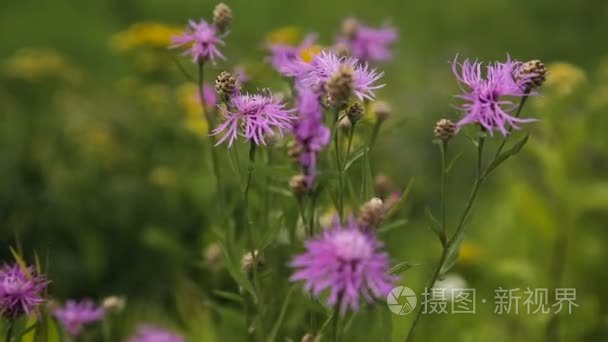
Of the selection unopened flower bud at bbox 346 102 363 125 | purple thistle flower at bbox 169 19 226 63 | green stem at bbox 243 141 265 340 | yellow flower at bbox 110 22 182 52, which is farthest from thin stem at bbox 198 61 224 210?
yellow flower at bbox 110 22 182 52

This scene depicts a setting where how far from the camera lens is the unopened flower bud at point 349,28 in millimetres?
1349

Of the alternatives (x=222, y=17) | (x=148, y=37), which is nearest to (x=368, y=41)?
(x=222, y=17)

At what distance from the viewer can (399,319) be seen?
155cm

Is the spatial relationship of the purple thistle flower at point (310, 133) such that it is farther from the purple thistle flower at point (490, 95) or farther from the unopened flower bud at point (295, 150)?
the purple thistle flower at point (490, 95)

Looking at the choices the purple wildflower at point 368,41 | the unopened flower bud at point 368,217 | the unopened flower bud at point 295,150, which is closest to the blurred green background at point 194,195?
the purple wildflower at point 368,41

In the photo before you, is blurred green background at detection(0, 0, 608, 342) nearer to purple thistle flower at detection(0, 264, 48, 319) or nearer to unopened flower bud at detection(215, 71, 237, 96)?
unopened flower bud at detection(215, 71, 237, 96)

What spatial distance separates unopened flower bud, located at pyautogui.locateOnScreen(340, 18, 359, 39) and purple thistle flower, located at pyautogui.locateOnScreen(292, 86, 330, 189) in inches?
19.3

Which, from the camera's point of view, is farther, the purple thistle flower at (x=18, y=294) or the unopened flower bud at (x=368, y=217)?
the purple thistle flower at (x=18, y=294)

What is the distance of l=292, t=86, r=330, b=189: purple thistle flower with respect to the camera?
864 mm

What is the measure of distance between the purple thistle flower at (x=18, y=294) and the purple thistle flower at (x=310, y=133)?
1.10 ft

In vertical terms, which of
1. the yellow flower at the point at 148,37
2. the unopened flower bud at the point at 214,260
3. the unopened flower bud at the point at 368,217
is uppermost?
the yellow flower at the point at 148,37

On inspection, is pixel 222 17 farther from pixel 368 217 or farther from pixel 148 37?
pixel 148 37

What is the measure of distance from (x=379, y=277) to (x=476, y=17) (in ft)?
11.7

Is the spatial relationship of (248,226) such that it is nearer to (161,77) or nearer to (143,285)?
(143,285)
